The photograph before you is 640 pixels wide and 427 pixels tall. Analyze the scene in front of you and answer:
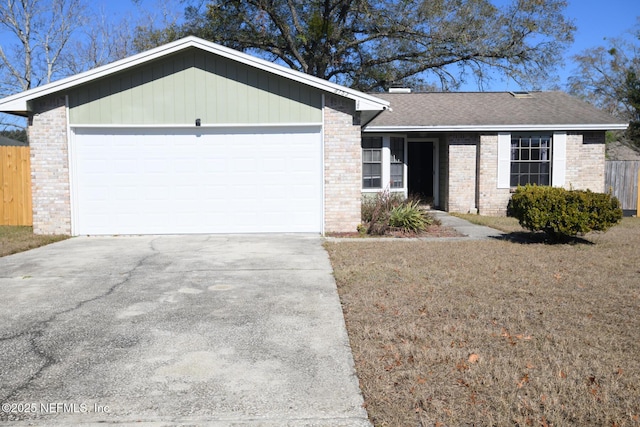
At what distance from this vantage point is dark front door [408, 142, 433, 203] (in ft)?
60.7

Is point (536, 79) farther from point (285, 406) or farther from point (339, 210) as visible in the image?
point (285, 406)

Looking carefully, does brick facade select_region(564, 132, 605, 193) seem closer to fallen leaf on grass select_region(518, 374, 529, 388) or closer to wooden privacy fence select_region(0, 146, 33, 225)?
fallen leaf on grass select_region(518, 374, 529, 388)

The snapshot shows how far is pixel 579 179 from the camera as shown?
55.8 ft

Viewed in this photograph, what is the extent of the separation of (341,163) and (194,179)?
3260 mm

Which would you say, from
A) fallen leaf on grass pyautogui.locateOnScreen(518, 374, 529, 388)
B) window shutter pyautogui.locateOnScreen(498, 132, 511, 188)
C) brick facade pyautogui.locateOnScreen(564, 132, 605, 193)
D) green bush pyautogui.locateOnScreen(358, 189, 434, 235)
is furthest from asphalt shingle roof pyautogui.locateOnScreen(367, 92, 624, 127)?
fallen leaf on grass pyautogui.locateOnScreen(518, 374, 529, 388)

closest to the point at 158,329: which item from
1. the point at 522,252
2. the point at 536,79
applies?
the point at 522,252

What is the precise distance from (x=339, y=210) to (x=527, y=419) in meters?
8.60

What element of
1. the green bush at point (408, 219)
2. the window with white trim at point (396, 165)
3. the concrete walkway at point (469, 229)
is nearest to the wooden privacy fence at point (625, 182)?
the concrete walkway at point (469, 229)

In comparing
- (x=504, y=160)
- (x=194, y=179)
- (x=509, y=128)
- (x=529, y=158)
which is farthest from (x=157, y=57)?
(x=529, y=158)

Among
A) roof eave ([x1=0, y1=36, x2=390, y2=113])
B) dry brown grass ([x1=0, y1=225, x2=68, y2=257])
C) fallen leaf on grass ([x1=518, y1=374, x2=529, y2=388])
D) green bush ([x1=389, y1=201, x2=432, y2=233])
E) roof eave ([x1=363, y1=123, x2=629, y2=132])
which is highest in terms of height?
roof eave ([x1=0, y1=36, x2=390, y2=113])

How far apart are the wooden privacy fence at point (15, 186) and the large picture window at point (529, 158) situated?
14.1m

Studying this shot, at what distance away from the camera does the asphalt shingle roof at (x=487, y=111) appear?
16625 millimetres

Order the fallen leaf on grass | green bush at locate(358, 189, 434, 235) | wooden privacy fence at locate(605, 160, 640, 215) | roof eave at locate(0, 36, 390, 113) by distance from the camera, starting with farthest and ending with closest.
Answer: wooden privacy fence at locate(605, 160, 640, 215)
green bush at locate(358, 189, 434, 235)
roof eave at locate(0, 36, 390, 113)
the fallen leaf on grass

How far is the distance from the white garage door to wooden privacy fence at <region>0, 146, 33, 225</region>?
352cm
